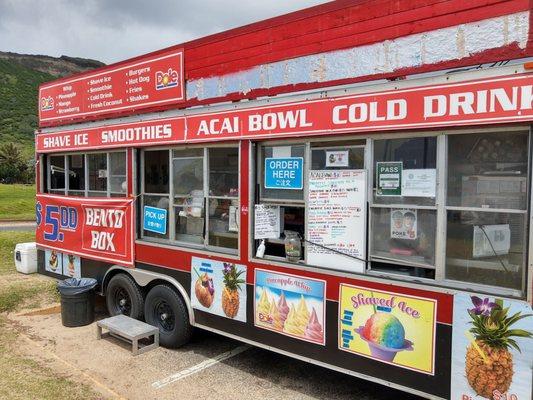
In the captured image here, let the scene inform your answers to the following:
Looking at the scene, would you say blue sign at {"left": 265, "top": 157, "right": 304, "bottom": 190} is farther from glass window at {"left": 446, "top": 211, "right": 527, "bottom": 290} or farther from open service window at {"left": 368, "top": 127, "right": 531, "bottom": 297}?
glass window at {"left": 446, "top": 211, "right": 527, "bottom": 290}

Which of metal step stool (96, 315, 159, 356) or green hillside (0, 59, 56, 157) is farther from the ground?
green hillside (0, 59, 56, 157)

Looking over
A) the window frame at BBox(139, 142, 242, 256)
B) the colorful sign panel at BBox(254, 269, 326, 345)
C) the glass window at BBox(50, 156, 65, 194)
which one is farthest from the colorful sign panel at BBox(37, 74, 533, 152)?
the glass window at BBox(50, 156, 65, 194)

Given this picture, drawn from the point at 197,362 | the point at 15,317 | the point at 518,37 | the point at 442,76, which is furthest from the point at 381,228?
the point at 15,317

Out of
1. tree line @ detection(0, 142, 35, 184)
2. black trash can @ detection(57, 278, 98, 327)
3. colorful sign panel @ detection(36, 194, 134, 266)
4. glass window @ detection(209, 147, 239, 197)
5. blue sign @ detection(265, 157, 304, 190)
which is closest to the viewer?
blue sign @ detection(265, 157, 304, 190)

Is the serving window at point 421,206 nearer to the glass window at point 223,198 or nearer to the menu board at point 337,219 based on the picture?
the menu board at point 337,219

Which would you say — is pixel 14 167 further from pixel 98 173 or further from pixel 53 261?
pixel 98 173

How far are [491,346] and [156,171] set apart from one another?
418cm

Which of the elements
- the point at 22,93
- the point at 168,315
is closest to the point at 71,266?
the point at 168,315

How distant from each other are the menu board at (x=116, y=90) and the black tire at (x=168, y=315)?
7.51ft

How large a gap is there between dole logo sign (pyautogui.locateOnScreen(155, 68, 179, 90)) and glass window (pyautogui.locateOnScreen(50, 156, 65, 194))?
2724 millimetres

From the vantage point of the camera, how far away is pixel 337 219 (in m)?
3.87

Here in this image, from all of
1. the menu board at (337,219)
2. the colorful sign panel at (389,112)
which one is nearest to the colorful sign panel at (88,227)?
the colorful sign panel at (389,112)

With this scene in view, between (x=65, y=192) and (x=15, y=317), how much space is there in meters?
2.01

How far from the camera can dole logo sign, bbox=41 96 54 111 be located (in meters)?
7.56
